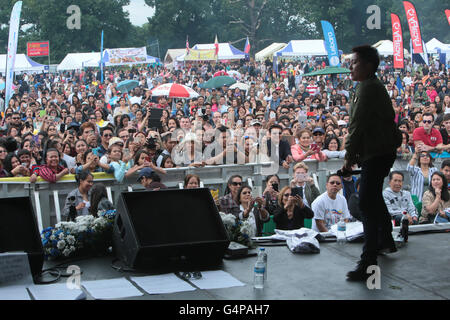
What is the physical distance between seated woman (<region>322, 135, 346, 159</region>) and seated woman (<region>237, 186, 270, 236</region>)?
255 cm

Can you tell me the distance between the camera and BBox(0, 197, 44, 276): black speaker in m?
4.69

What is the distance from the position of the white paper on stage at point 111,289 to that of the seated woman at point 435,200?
4.19 meters

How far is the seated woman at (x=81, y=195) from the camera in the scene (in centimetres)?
692

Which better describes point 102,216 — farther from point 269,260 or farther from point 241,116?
point 241,116

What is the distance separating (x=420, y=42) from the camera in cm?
2272

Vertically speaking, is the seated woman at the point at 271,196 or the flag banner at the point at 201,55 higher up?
the flag banner at the point at 201,55

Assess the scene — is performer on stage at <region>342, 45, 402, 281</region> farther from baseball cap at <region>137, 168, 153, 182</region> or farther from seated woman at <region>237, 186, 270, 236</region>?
baseball cap at <region>137, 168, 153, 182</region>

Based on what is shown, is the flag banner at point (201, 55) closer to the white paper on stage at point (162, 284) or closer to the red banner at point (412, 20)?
the red banner at point (412, 20)

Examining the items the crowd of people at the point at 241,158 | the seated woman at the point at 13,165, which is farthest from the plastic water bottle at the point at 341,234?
the seated woman at the point at 13,165

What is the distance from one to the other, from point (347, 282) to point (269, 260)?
870 mm

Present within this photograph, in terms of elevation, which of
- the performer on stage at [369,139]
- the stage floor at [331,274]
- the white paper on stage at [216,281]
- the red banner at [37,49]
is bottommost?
the stage floor at [331,274]

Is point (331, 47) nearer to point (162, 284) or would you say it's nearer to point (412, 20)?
point (412, 20)

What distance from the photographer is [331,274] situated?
4.62 metres

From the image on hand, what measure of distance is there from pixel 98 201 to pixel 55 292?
2.45m
